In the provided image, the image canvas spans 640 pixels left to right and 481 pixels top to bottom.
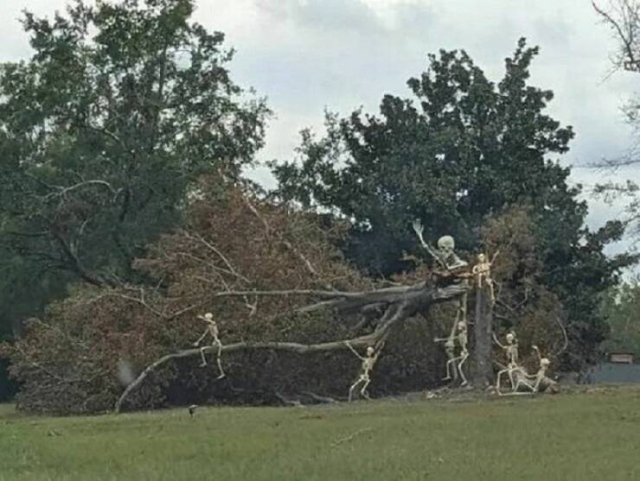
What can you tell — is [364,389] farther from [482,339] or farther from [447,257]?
[447,257]

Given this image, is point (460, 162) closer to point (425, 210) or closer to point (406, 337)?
point (425, 210)

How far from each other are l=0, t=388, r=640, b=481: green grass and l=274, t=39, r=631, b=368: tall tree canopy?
542 inches

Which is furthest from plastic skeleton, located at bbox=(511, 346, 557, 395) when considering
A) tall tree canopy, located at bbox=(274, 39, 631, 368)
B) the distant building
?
the distant building

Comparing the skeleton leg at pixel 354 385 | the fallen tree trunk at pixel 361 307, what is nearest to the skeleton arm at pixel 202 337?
the fallen tree trunk at pixel 361 307

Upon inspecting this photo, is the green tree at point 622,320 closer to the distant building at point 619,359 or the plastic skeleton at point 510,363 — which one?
the distant building at point 619,359

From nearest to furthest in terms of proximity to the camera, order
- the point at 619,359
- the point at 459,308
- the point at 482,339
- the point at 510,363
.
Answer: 1. the point at 510,363
2. the point at 482,339
3. the point at 459,308
4. the point at 619,359

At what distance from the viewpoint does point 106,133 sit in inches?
1373

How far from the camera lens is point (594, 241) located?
33844 mm

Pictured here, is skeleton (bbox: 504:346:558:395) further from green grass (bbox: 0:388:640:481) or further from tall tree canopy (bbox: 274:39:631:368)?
tall tree canopy (bbox: 274:39:631:368)

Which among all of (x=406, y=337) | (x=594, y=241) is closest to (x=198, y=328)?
(x=406, y=337)

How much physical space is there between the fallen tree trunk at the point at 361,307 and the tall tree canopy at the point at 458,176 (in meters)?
9.33

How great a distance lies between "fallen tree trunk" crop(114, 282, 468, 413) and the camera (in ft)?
75.0

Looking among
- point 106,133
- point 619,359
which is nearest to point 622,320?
point 619,359

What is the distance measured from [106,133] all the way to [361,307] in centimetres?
1336
